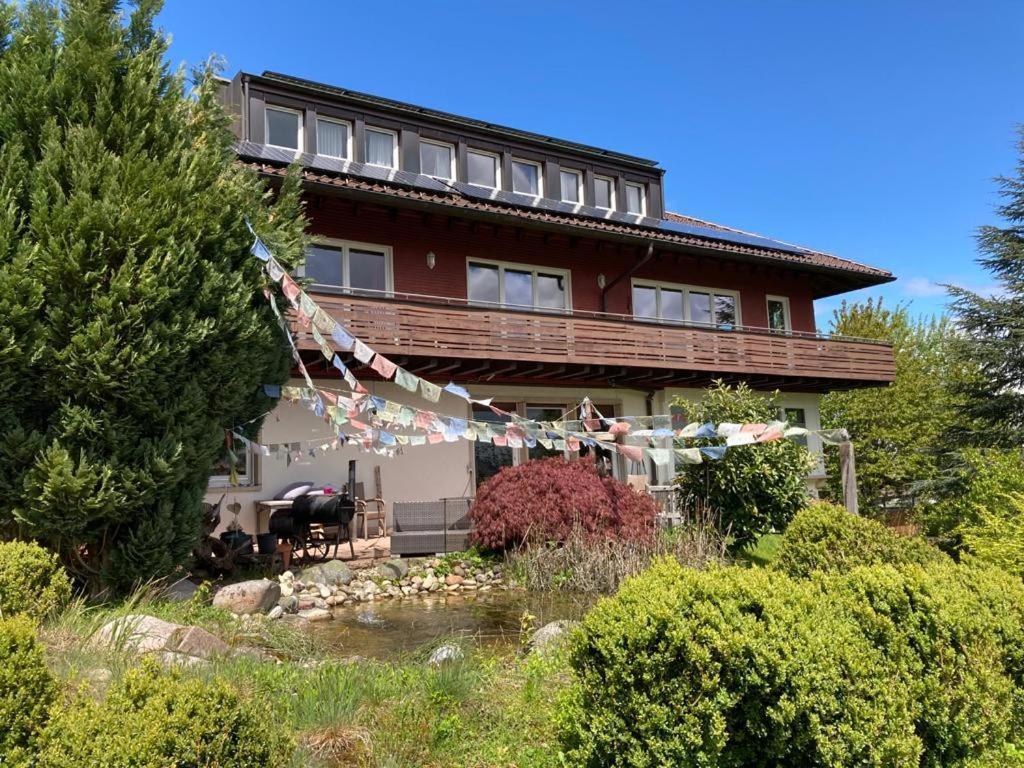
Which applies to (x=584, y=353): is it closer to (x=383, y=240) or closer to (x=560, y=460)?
(x=560, y=460)

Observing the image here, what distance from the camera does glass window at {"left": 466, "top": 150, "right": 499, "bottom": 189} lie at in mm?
17953

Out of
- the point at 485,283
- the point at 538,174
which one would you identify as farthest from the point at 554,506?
the point at 538,174

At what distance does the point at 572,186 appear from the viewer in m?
19.4

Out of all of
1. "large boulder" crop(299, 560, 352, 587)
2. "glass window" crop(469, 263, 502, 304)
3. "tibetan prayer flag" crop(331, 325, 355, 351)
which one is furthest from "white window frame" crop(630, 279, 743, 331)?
"tibetan prayer flag" crop(331, 325, 355, 351)

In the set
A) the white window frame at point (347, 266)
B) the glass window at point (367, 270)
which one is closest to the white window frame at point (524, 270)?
the white window frame at point (347, 266)

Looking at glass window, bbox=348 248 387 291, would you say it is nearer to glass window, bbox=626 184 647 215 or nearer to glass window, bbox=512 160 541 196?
glass window, bbox=512 160 541 196

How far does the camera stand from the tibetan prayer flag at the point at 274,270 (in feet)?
25.2

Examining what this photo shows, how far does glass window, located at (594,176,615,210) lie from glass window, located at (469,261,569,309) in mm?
3995

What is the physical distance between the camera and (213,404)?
6977 millimetres

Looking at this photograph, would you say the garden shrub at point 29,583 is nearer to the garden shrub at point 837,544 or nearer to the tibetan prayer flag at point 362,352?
the tibetan prayer flag at point 362,352

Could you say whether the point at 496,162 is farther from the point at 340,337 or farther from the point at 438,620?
the point at 438,620

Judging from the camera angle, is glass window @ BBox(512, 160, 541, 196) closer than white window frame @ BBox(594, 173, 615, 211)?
Yes

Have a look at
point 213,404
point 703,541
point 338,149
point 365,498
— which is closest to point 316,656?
point 213,404

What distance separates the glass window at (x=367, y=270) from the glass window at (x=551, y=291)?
392 centimetres
